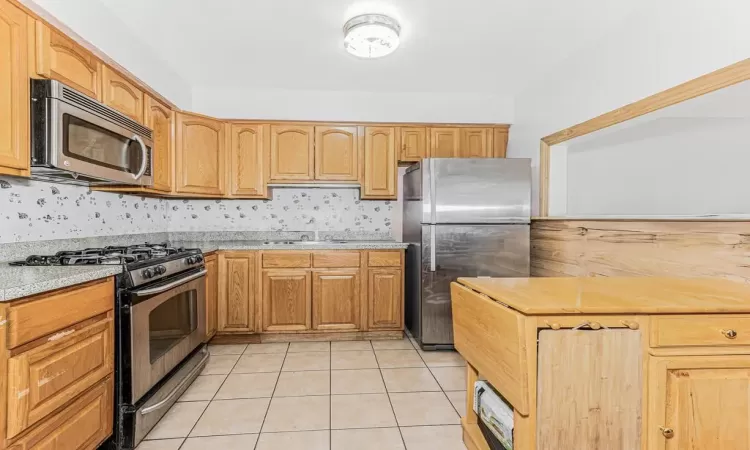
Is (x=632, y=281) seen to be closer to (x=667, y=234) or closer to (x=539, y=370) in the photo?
(x=667, y=234)

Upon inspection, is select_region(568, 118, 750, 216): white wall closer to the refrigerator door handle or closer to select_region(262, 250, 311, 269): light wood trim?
the refrigerator door handle

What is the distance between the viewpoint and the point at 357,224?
398 cm

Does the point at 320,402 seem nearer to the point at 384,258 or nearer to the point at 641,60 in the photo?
the point at 384,258

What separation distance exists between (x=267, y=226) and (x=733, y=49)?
3543 mm

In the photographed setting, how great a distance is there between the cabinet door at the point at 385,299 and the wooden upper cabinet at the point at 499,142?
61.0 inches

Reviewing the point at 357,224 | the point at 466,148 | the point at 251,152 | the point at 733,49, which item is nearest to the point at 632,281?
the point at 733,49

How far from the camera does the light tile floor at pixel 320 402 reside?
74.4 inches

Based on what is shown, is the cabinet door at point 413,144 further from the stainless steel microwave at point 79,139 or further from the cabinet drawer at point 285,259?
the stainless steel microwave at point 79,139

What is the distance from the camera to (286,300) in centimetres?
334

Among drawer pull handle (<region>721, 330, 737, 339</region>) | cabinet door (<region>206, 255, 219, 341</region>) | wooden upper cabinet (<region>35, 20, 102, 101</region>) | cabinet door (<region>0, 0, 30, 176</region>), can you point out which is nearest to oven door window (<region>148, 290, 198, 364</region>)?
cabinet door (<region>206, 255, 219, 341</region>)

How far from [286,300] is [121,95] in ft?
6.28

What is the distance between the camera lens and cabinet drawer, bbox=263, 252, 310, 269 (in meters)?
3.31

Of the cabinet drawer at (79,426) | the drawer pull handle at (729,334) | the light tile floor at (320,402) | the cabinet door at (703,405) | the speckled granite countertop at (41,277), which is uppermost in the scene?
the speckled granite countertop at (41,277)

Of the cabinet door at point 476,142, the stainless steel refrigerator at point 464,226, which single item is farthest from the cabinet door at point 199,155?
the cabinet door at point 476,142
